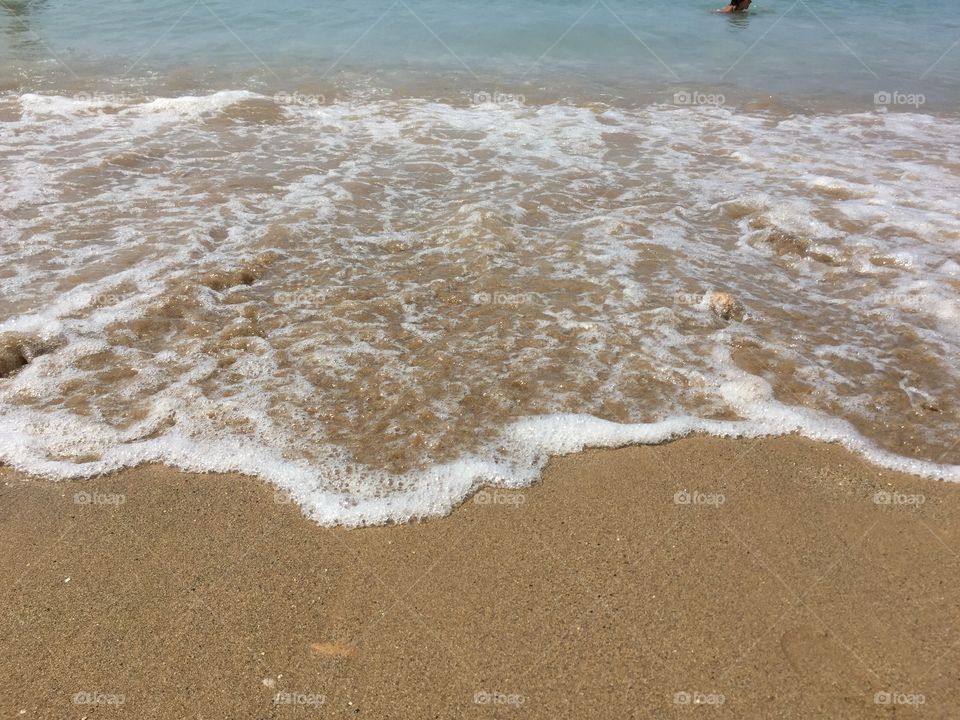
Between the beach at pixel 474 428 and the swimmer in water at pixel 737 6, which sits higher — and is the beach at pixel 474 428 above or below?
below

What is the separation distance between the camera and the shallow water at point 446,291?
3480mm

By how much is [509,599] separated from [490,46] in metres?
13.6

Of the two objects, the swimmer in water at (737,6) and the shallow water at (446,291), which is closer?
the shallow water at (446,291)

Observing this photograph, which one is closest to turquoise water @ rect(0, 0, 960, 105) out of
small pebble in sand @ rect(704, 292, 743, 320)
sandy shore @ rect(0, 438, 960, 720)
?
small pebble in sand @ rect(704, 292, 743, 320)

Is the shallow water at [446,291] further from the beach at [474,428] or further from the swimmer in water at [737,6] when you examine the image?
the swimmer in water at [737,6]

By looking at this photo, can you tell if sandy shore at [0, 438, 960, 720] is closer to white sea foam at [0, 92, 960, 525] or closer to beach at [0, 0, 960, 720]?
beach at [0, 0, 960, 720]

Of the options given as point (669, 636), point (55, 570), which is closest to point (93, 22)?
point (55, 570)

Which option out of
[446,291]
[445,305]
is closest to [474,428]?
[445,305]

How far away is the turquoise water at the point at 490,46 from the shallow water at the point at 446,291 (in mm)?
2399

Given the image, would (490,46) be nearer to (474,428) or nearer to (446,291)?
(446,291)

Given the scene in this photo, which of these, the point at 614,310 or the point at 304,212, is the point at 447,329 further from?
the point at 304,212

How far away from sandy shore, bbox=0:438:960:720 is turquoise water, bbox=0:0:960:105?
9.39 meters

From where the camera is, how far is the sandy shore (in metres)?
2.27

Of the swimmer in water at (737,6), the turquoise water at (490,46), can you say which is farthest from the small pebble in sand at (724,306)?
the swimmer in water at (737,6)
